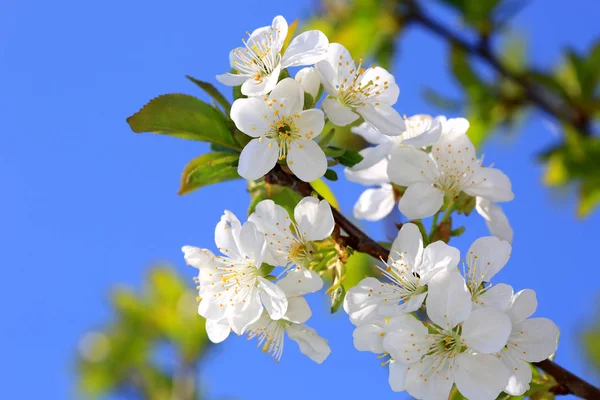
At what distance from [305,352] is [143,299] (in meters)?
3.40

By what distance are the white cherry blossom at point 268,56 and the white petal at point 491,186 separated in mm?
398

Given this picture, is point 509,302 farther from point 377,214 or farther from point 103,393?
point 103,393

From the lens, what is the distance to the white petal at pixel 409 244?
3.57ft

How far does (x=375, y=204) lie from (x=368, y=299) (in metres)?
0.35

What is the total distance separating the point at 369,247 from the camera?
1153mm

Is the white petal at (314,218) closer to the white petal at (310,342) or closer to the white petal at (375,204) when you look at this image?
the white petal at (310,342)

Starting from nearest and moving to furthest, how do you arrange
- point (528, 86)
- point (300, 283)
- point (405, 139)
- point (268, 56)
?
1. point (300, 283)
2. point (268, 56)
3. point (405, 139)
4. point (528, 86)

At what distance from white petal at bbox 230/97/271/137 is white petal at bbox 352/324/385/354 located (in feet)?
1.20

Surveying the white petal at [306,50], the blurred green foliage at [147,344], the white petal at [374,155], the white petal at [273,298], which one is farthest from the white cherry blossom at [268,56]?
the blurred green foliage at [147,344]

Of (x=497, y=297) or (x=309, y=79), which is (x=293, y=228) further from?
(x=497, y=297)

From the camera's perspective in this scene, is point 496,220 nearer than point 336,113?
No

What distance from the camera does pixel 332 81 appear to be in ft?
3.73

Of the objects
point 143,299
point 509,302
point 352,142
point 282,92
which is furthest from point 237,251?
point 143,299

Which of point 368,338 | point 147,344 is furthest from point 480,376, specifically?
point 147,344
